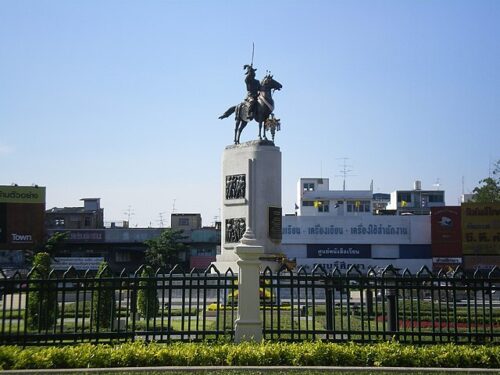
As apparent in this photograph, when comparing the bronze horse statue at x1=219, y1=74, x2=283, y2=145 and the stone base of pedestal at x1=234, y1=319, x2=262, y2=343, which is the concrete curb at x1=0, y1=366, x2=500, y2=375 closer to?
the stone base of pedestal at x1=234, y1=319, x2=262, y2=343

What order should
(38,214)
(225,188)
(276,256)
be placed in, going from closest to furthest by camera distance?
1. (276,256)
2. (225,188)
3. (38,214)

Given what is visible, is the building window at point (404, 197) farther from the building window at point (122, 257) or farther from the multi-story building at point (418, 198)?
the building window at point (122, 257)

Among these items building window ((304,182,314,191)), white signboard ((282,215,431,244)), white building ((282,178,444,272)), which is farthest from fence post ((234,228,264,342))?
building window ((304,182,314,191))

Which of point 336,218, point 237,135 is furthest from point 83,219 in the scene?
point 237,135

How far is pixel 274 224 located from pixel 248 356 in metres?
17.0

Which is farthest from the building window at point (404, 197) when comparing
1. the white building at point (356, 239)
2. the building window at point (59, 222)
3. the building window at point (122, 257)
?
the building window at point (59, 222)

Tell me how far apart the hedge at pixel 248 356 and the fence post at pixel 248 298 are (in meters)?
0.84

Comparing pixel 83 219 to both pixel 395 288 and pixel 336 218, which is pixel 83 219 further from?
pixel 395 288

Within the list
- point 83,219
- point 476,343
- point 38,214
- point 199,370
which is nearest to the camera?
point 199,370

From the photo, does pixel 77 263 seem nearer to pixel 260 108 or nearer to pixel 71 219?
pixel 71 219

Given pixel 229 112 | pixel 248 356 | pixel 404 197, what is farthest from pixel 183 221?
pixel 248 356

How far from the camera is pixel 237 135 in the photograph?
28641mm

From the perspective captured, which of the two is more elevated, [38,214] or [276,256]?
[38,214]

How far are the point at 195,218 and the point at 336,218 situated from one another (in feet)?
67.3
